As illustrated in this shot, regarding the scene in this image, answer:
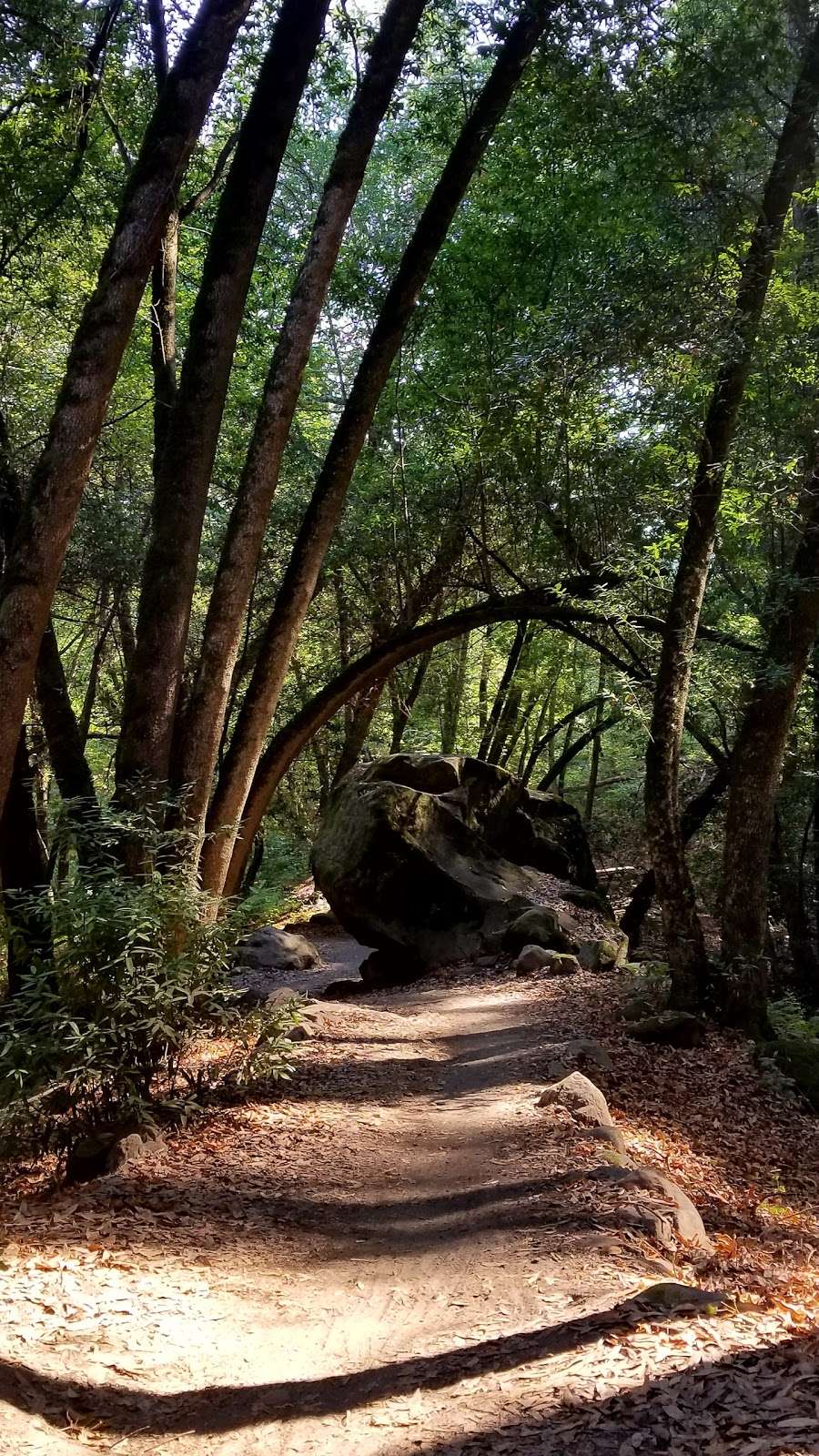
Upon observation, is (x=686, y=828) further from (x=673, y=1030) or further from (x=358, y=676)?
(x=358, y=676)

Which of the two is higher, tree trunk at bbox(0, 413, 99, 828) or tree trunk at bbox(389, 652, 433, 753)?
tree trunk at bbox(389, 652, 433, 753)

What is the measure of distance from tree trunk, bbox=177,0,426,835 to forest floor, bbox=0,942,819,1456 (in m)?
2.47

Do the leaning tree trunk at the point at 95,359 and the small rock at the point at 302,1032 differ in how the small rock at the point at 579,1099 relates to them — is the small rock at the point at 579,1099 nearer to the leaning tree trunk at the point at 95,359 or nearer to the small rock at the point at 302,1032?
the small rock at the point at 302,1032

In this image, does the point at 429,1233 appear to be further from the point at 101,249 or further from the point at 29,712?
the point at 101,249

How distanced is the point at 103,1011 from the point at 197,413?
4023 mm

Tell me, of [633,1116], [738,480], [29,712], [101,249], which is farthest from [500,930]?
[101,249]

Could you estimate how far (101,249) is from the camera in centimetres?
1162

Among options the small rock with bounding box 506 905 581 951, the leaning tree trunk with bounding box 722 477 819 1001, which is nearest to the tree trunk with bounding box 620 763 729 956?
the small rock with bounding box 506 905 581 951

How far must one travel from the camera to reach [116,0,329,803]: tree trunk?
625cm

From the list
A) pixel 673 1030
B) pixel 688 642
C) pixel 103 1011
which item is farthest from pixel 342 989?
pixel 103 1011

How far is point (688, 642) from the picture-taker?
851 cm

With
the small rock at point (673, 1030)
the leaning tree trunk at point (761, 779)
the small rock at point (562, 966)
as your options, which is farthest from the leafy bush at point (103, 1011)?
the small rock at point (562, 966)

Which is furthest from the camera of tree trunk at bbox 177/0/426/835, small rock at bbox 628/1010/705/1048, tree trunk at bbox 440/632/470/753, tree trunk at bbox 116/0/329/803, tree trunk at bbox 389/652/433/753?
tree trunk at bbox 440/632/470/753

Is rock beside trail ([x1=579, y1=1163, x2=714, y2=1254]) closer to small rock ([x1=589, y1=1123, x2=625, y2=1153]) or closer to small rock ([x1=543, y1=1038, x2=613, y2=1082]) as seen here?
small rock ([x1=589, y1=1123, x2=625, y2=1153])
